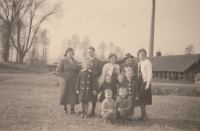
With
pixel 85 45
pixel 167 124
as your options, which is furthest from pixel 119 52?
pixel 167 124

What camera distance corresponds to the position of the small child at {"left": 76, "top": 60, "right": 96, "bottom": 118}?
11.5 ft

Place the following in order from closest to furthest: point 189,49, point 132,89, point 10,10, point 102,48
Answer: point 132,89 → point 10,10 → point 102,48 → point 189,49

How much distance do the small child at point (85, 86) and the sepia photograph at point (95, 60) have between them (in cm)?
2

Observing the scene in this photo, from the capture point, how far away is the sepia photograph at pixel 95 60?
331 cm

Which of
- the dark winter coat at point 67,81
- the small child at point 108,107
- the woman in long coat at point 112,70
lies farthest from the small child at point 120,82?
the dark winter coat at point 67,81

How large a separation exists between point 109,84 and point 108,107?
0.46m

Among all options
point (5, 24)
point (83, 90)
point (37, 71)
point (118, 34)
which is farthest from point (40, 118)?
point (118, 34)

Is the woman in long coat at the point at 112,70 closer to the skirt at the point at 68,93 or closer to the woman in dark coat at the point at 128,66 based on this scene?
the woman in dark coat at the point at 128,66

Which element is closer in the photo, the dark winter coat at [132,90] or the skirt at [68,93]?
the dark winter coat at [132,90]

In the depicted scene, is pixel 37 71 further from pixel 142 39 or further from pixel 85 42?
pixel 142 39

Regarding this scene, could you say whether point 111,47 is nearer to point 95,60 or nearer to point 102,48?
point 102,48

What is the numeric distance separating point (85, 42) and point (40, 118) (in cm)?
186

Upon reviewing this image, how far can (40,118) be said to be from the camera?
3217mm

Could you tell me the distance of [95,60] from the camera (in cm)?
370
